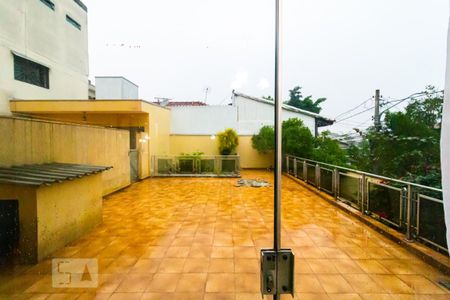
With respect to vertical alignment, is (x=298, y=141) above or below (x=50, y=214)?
above

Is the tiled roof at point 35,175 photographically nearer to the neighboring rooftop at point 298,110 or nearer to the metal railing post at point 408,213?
the metal railing post at point 408,213

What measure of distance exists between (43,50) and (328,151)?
56.3 ft

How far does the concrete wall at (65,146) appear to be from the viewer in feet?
15.3

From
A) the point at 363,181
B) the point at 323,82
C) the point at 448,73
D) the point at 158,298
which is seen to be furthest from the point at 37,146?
the point at 323,82

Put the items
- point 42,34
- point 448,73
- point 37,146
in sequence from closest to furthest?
point 448,73 → point 37,146 → point 42,34

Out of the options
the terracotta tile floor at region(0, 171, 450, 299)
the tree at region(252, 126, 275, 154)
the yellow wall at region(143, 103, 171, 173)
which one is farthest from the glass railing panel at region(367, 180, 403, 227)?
the yellow wall at region(143, 103, 171, 173)

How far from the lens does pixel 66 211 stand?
4.78 meters

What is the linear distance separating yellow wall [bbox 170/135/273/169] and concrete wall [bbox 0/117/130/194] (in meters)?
5.88

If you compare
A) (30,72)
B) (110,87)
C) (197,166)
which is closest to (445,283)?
(197,166)

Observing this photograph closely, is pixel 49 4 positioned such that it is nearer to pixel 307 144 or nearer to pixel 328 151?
pixel 307 144

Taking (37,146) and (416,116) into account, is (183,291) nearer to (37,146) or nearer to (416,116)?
(37,146)

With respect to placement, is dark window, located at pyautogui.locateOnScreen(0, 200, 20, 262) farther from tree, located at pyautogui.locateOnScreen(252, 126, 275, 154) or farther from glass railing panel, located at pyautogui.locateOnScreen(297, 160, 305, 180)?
tree, located at pyautogui.locateOnScreen(252, 126, 275, 154)

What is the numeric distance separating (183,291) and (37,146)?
451 cm

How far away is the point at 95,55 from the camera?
20875mm
